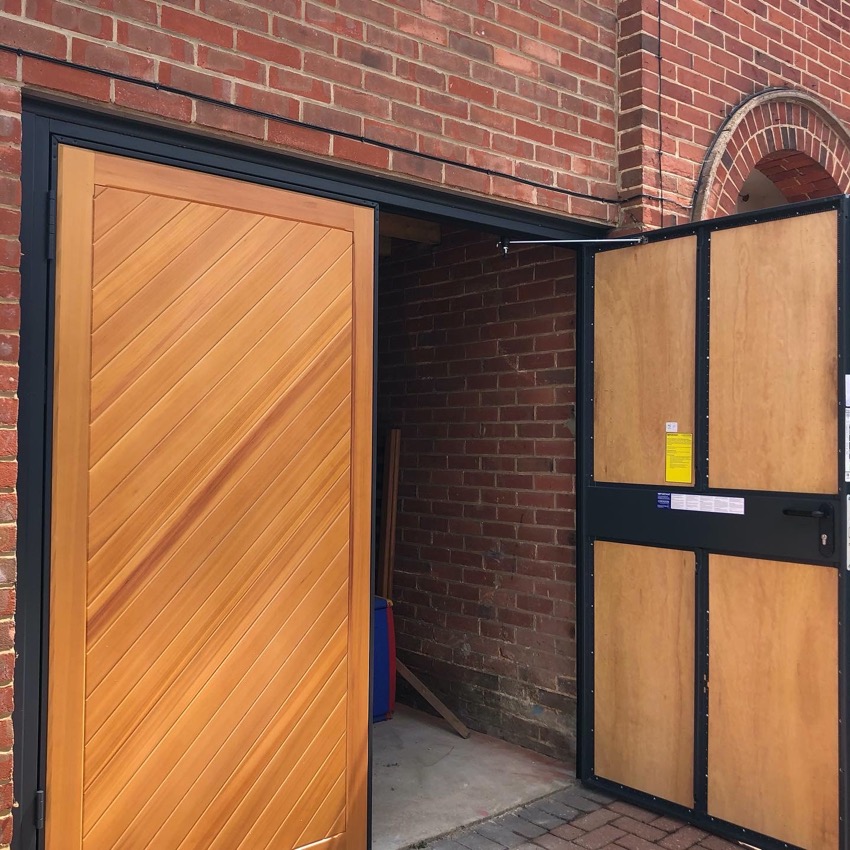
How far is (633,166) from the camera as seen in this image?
14.3 ft

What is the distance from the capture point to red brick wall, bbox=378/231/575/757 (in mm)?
4671

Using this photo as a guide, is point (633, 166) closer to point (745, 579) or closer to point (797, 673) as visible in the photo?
point (745, 579)

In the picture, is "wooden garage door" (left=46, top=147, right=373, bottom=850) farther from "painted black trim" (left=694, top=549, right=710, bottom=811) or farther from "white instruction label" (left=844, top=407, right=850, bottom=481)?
"white instruction label" (left=844, top=407, right=850, bottom=481)

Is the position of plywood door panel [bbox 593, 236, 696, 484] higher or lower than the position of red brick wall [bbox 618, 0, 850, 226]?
lower

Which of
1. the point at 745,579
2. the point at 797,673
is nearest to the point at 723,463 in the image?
the point at 745,579

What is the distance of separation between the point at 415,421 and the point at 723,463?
2.19m

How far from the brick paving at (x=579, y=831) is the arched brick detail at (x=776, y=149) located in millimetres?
2796

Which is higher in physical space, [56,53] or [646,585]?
[56,53]

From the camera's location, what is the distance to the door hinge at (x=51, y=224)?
2811mm

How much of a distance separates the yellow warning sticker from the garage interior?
0.58 m

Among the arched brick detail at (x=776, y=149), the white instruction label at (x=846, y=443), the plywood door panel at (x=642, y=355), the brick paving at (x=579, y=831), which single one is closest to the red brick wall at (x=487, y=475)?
the plywood door panel at (x=642, y=355)

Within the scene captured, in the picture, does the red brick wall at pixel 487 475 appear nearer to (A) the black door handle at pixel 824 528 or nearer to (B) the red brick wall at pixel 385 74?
(B) the red brick wall at pixel 385 74

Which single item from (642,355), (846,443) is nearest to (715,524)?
(846,443)

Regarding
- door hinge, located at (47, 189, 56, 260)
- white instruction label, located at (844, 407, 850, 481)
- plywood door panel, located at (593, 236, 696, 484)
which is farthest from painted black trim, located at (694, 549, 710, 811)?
door hinge, located at (47, 189, 56, 260)
